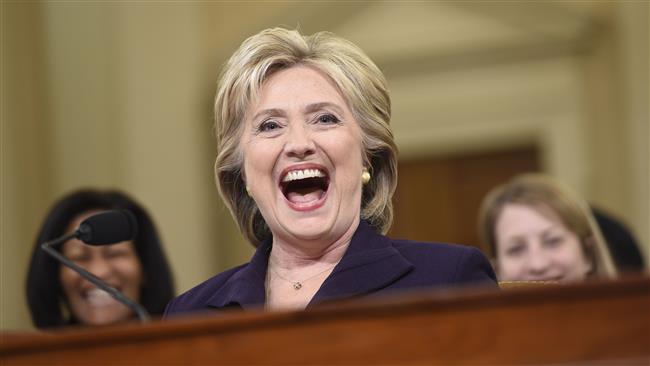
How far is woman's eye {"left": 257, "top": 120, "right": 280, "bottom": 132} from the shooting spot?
288 cm

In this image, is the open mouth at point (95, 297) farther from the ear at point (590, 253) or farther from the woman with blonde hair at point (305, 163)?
the ear at point (590, 253)

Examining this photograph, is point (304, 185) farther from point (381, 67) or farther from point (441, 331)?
point (381, 67)

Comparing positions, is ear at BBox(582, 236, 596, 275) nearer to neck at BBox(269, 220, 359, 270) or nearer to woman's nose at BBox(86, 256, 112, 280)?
woman's nose at BBox(86, 256, 112, 280)

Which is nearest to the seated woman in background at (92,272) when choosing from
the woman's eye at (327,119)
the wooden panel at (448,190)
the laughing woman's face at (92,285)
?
the laughing woman's face at (92,285)

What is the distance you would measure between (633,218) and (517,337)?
5.62 metres

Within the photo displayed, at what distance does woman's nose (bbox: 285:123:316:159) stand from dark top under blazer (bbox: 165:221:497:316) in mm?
201

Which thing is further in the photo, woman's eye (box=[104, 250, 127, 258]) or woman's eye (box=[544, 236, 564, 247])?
woman's eye (box=[544, 236, 564, 247])

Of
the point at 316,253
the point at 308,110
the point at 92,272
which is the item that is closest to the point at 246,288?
the point at 316,253

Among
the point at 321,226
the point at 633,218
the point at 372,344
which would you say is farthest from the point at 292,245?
the point at 633,218

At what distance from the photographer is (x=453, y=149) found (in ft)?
27.1

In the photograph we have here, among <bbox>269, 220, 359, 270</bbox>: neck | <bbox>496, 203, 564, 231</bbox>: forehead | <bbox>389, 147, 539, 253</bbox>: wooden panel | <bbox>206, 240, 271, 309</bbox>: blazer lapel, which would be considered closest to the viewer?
<bbox>206, 240, 271, 309</bbox>: blazer lapel

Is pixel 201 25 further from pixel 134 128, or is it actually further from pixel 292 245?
pixel 292 245

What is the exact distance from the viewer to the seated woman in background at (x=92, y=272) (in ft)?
13.2

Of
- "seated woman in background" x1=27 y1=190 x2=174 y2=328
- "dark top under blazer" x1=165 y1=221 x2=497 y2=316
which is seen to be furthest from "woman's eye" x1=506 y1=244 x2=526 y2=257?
"dark top under blazer" x1=165 y1=221 x2=497 y2=316
